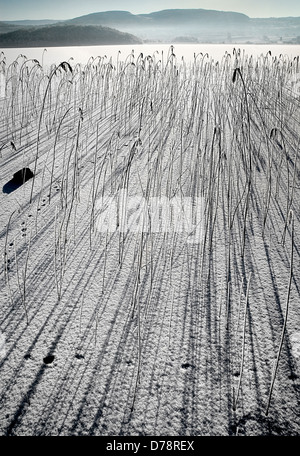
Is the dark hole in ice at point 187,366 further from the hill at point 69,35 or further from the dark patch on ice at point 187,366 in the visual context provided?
the hill at point 69,35

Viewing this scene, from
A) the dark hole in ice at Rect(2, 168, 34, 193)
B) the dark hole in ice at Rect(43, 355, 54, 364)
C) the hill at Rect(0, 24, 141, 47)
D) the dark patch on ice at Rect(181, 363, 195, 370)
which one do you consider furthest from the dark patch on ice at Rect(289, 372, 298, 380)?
the hill at Rect(0, 24, 141, 47)

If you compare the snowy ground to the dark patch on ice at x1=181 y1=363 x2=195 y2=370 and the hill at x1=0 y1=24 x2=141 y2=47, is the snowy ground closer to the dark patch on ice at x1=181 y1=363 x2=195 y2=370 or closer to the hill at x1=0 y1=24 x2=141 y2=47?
the dark patch on ice at x1=181 y1=363 x2=195 y2=370

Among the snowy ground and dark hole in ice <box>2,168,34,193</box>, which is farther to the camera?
dark hole in ice <box>2,168,34,193</box>

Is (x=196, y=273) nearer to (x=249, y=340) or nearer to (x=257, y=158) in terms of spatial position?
(x=249, y=340)

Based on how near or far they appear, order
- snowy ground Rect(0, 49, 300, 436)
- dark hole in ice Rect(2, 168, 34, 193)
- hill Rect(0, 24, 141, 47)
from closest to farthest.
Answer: snowy ground Rect(0, 49, 300, 436) < dark hole in ice Rect(2, 168, 34, 193) < hill Rect(0, 24, 141, 47)

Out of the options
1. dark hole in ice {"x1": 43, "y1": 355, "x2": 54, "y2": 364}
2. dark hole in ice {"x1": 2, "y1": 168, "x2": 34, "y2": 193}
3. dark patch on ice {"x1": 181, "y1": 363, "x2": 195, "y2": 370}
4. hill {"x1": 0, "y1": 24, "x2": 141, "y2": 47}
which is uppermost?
hill {"x1": 0, "y1": 24, "x2": 141, "y2": 47}

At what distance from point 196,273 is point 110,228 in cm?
39

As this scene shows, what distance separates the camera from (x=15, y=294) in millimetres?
852

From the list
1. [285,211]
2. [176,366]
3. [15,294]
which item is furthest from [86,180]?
[176,366]

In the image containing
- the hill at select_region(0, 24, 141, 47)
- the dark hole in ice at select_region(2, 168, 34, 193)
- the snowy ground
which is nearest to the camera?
the snowy ground

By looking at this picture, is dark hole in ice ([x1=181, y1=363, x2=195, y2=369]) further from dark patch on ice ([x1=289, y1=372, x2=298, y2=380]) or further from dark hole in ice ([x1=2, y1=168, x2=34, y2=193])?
dark hole in ice ([x1=2, y1=168, x2=34, y2=193])

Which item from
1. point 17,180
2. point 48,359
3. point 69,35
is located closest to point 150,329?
point 48,359

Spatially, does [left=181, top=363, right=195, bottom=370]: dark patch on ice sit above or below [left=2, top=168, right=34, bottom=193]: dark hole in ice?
below
